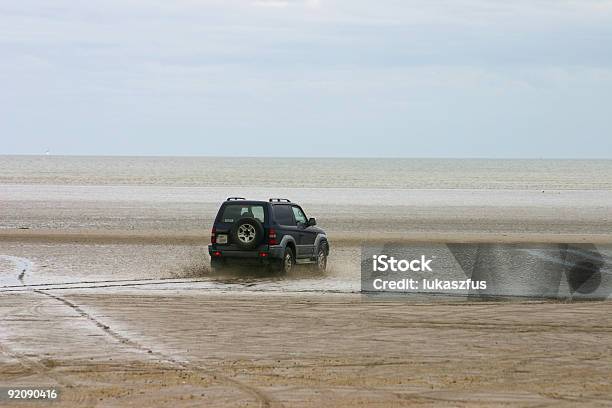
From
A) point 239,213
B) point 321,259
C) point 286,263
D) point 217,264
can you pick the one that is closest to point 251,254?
point 217,264

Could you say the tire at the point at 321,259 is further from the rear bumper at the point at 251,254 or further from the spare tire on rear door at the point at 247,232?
the spare tire on rear door at the point at 247,232

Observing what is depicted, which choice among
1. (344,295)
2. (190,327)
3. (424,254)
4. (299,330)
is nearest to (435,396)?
(299,330)

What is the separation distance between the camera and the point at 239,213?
22.1 m

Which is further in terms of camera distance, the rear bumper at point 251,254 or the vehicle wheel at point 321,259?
the vehicle wheel at point 321,259

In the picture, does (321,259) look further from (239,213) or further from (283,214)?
(239,213)

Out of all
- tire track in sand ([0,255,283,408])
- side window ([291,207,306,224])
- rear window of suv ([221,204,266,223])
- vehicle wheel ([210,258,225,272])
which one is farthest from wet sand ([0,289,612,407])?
side window ([291,207,306,224])

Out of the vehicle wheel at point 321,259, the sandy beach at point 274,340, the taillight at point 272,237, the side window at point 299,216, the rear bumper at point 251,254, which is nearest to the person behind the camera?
the sandy beach at point 274,340

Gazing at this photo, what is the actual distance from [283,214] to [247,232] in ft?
4.40

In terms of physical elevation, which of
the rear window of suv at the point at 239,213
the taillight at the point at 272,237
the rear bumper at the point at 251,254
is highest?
the rear window of suv at the point at 239,213

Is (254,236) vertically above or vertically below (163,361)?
above

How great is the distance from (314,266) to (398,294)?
5247 mm

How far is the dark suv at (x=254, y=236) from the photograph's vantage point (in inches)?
848

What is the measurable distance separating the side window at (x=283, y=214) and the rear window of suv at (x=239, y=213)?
0.36 metres

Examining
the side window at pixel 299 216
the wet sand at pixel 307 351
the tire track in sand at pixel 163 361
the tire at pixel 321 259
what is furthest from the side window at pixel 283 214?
the tire track in sand at pixel 163 361
